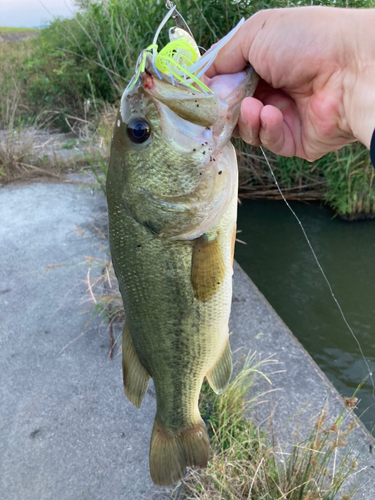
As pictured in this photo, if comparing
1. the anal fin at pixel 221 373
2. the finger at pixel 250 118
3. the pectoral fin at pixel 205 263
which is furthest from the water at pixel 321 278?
the finger at pixel 250 118

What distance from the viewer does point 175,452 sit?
1557 millimetres

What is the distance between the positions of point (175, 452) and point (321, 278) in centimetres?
369

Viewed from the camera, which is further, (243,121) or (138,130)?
(243,121)

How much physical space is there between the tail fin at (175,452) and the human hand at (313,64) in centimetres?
135

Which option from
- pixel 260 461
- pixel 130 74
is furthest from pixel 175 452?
pixel 130 74

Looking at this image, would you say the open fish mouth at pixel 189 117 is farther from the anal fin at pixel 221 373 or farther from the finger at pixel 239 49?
the anal fin at pixel 221 373

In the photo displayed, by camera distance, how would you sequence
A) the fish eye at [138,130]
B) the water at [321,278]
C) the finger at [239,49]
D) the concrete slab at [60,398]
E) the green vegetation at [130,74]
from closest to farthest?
1. the fish eye at [138,130]
2. the finger at [239,49]
3. the concrete slab at [60,398]
4. the water at [321,278]
5. the green vegetation at [130,74]

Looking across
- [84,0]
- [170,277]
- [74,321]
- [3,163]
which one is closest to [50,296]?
[74,321]

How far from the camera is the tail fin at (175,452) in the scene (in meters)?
1.55

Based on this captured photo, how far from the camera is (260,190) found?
6414mm

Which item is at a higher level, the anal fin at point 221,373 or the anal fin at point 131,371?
the anal fin at point 131,371

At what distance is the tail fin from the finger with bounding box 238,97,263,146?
1309 mm

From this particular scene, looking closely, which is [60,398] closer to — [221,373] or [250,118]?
[221,373]

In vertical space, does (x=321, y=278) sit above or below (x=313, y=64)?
below
